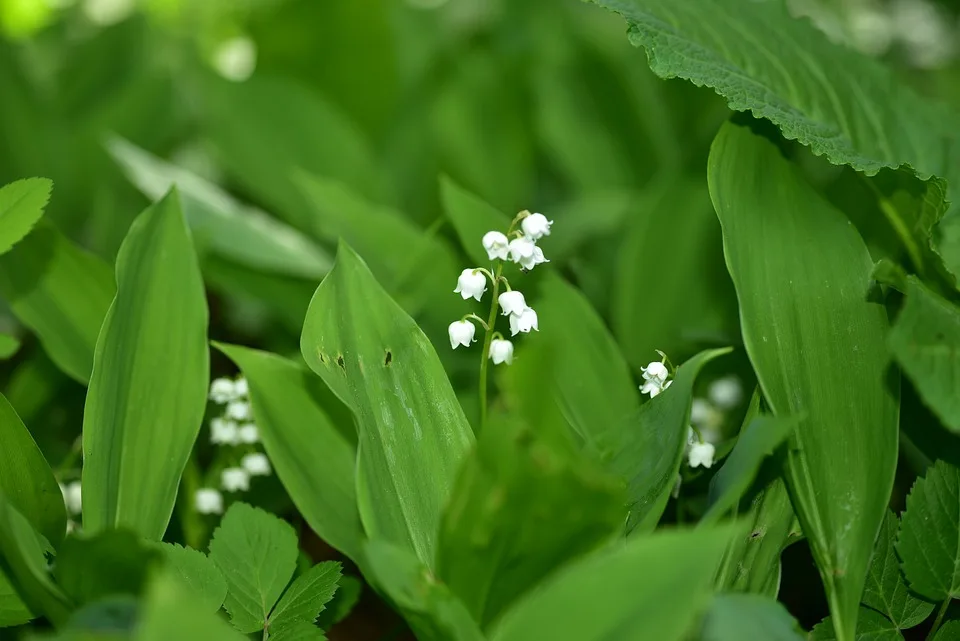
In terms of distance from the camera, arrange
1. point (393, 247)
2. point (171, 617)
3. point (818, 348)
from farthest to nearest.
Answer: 1. point (393, 247)
2. point (818, 348)
3. point (171, 617)

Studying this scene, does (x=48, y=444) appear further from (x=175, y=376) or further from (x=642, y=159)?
(x=642, y=159)

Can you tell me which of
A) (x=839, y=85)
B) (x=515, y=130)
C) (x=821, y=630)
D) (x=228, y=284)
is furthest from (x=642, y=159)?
(x=821, y=630)

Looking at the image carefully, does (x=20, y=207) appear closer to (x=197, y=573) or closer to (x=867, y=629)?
(x=197, y=573)

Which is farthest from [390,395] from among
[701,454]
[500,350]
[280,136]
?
[280,136]

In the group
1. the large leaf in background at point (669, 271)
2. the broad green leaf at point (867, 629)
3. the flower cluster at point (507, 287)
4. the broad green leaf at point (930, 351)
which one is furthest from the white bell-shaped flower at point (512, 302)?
the large leaf in background at point (669, 271)

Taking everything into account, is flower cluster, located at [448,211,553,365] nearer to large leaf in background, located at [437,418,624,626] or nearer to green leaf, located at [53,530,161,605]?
large leaf in background, located at [437,418,624,626]

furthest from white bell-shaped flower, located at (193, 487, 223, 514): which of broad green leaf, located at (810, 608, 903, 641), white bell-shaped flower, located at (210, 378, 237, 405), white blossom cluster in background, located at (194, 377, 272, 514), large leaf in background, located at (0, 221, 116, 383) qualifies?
broad green leaf, located at (810, 608, 903, 641)

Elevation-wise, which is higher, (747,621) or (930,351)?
(930,351)
